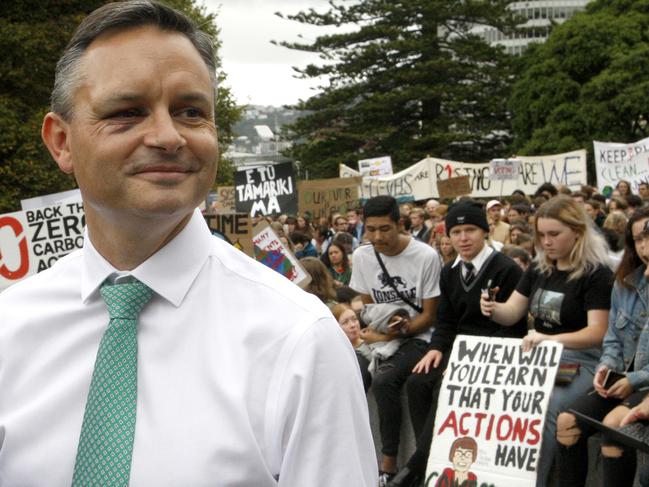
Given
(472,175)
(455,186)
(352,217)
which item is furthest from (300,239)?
(472,175)

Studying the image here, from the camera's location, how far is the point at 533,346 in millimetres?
6141

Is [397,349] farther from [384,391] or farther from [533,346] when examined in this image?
[533,346]

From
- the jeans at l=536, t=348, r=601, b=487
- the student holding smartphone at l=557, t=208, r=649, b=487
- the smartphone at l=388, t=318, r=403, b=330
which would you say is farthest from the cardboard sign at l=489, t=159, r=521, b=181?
the student holding smartphone at l=557, t=208, r=649, b=487

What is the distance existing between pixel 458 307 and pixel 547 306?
0.83 meters

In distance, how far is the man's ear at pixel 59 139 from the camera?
192cm

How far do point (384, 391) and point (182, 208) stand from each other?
5.33 m

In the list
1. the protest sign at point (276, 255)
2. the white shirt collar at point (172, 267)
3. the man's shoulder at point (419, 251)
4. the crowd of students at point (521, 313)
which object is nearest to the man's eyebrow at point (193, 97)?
the white shirt collar at point (172, 267)

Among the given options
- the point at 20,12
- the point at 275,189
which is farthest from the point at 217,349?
the point at 20,12

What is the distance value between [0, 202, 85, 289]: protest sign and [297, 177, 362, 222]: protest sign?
7.31 metres

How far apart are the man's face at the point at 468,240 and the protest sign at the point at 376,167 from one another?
17236 millimetres

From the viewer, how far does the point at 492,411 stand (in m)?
6.34

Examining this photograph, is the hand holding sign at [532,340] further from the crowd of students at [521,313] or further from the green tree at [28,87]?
the green tree at [28,87]

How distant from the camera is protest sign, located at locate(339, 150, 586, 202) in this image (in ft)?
72.2

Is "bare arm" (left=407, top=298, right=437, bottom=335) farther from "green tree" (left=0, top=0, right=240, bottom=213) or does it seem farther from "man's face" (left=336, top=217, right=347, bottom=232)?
"green tree" (left=0, top=0, right=240, bottom=213)
